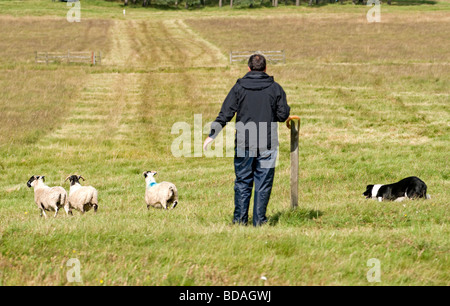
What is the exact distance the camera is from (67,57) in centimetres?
4909

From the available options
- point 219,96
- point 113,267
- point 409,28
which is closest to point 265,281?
point 113,267

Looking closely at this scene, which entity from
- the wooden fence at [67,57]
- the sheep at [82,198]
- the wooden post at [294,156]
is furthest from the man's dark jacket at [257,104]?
the wooden fence at [67,57]

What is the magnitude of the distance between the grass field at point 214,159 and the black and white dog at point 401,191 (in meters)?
0.63

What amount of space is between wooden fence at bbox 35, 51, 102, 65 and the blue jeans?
4192 centimetres

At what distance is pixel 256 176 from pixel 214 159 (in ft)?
42.6

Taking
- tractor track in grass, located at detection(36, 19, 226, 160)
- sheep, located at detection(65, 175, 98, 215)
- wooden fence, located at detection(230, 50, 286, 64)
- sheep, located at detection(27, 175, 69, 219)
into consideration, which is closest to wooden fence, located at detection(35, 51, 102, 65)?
tractor track in grass, located at detection(36, 19, 226, 160)

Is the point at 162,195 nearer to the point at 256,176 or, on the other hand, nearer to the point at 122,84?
the point at 256,176

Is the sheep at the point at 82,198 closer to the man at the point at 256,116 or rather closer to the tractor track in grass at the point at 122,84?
the man at the point at 256,116

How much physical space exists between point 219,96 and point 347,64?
16.2m

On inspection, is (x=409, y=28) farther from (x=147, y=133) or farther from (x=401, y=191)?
(x=401, y=191)

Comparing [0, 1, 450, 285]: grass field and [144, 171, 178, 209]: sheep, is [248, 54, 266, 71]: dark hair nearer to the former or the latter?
[0, 1, 450, 285]: grass field

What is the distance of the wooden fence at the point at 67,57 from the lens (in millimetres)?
47628

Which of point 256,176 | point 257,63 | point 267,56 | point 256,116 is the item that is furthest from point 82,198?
point 267,56

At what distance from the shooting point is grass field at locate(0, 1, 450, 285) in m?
5.85
